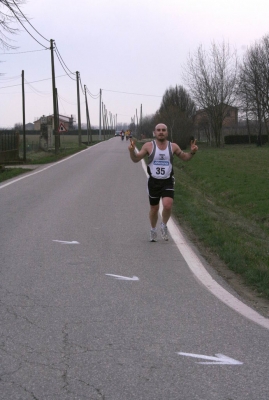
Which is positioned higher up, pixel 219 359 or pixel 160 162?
pixel 160 162

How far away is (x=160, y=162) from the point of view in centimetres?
941

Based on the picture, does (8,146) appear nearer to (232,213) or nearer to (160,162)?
(232,213)

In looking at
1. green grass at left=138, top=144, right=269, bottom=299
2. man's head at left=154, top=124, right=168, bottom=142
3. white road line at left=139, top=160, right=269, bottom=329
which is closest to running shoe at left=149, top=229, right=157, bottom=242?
white road line at left=139, top=160, right=269, bottom=329

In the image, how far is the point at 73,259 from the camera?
27.5 ft

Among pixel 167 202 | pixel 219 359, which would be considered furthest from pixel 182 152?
pixel 219 359

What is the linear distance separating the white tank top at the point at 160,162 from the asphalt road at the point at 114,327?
1.10 m

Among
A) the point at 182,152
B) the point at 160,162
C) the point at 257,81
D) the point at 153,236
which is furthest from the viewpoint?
the point at 257,81

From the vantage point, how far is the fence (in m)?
34.1

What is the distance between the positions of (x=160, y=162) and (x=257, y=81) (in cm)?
5802

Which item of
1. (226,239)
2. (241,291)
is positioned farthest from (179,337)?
(226,239)

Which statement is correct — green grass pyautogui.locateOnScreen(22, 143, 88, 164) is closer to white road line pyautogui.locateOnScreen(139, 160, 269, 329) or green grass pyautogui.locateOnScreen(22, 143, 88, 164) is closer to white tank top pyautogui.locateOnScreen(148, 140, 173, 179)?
white tank top pyautogui.locateOnScreen(148, 140, 173, 179)

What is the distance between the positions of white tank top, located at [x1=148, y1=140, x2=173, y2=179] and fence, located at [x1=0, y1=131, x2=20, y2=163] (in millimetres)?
25358

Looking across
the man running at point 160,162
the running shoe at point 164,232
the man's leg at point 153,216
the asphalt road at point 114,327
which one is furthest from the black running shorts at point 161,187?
the asphalt road at point 114,327

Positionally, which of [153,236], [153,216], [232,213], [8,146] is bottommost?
[232,213]
